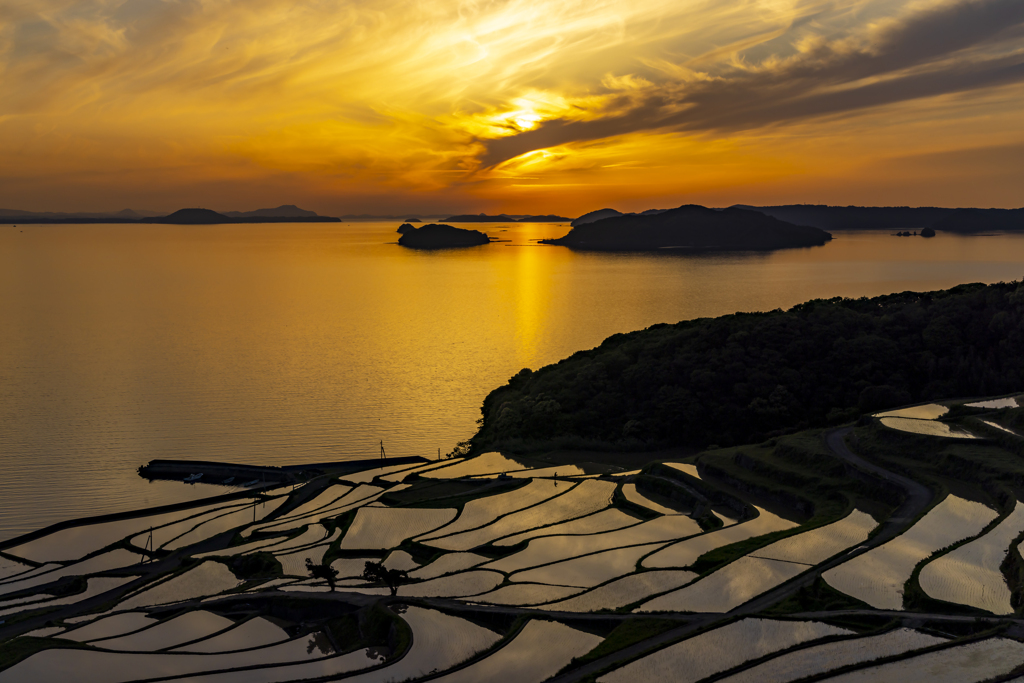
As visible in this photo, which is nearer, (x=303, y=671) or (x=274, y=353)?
(x=303, y=671)

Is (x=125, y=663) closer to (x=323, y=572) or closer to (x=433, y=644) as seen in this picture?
(x=323, y=572)

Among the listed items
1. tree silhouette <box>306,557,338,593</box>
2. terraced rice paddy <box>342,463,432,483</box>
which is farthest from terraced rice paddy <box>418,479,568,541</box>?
terraced rice paddy <box>342,463,432,483</box>

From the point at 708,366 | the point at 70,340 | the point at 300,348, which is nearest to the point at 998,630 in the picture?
the point at 708,366

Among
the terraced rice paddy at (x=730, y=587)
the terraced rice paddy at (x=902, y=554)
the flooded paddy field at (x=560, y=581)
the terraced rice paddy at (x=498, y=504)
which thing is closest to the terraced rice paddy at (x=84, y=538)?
the flooded paddy field at (x=560, y=581)

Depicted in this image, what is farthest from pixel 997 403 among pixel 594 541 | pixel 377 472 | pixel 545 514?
pixel 377 472

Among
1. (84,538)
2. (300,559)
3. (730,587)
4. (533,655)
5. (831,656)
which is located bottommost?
(84,538)
